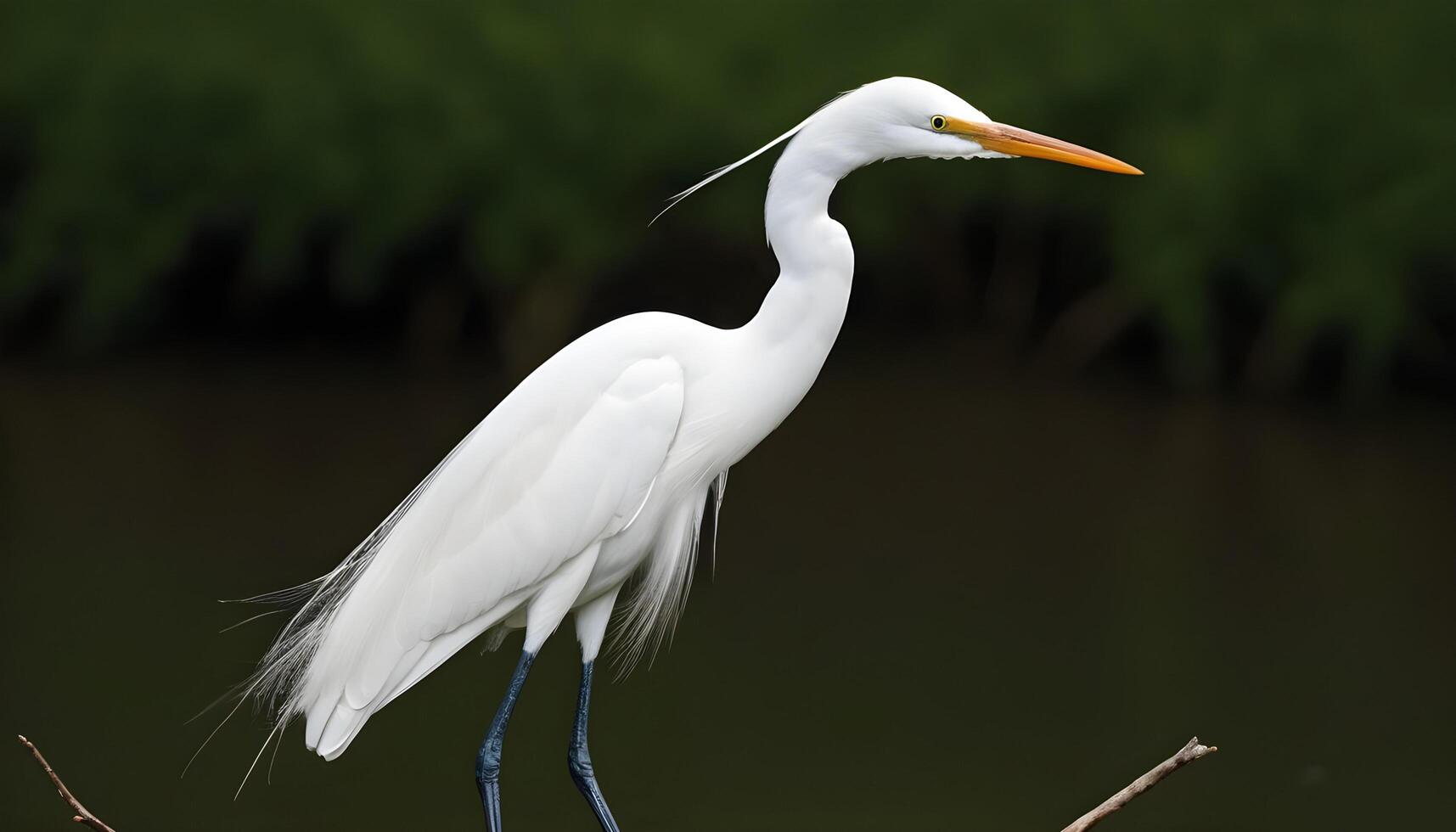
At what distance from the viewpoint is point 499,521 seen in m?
2.60

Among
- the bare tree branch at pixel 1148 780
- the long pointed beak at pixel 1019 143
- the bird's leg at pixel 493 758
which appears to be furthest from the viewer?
the bird's leg at pixel 493 758

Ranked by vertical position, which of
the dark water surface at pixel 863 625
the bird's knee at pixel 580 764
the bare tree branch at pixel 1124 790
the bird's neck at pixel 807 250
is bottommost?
the dark water surface at pixel 863 625

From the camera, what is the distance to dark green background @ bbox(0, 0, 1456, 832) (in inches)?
183

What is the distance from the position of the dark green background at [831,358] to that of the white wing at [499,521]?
1.67m

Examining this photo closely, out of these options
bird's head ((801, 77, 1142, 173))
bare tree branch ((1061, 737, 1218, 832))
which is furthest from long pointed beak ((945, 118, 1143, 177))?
bare tree branch ((1061, 737, 1218, 832))

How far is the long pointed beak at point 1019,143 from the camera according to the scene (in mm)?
2332

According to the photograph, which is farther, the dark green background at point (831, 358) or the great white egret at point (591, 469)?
the dark green background at point (831, 358)

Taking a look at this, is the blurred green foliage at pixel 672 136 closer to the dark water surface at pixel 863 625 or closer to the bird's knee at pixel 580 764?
the dark water surface at pixel 863 625

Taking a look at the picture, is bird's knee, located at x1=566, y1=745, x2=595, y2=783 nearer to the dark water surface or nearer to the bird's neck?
the bird's neck

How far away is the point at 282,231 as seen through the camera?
759 centimetres

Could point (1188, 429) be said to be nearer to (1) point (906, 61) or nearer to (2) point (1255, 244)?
(2) point (1255, 244)

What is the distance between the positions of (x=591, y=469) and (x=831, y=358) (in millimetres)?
5778

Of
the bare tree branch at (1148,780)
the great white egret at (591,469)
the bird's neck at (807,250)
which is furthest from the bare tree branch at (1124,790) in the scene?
the bird's neck at (807,250)

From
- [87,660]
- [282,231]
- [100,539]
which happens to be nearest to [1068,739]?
[87,660]
